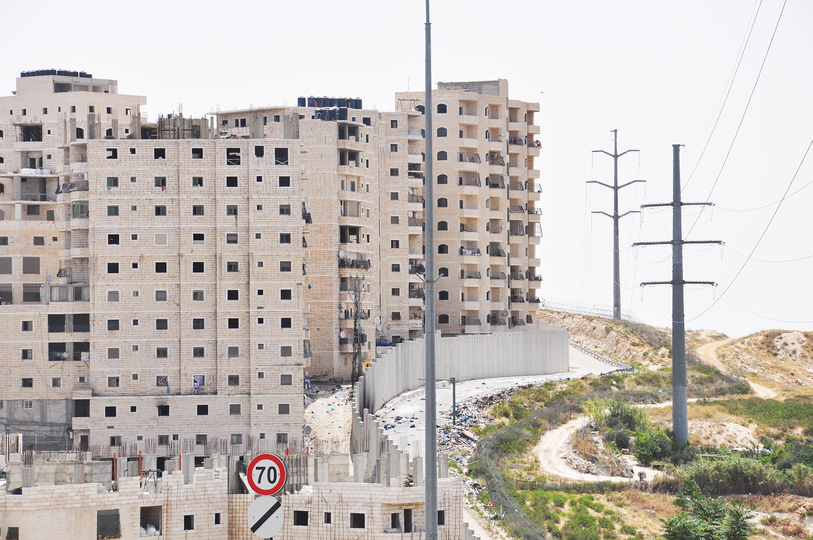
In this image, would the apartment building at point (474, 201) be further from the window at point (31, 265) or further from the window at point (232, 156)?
the window at point (31, 265)

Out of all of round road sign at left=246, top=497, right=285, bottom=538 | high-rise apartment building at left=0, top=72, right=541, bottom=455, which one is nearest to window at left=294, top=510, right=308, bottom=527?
round road sign at left=246, top=497, right=285, bottom=538

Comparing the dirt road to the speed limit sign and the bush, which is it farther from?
the speed limit sign

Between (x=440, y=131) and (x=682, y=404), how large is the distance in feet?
126

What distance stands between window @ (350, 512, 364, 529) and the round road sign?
19381 millimetres

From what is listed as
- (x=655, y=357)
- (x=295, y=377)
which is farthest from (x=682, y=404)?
(x=655, y=357)

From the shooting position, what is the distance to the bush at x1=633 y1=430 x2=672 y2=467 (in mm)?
53781

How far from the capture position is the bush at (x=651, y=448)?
5378 centimetres

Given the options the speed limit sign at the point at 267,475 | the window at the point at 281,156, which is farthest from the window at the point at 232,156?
the speed limit sign at the point at 267,475

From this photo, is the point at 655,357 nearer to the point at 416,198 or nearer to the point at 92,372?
the point at 416,198

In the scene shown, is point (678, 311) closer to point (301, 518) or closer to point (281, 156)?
point (281, 156)

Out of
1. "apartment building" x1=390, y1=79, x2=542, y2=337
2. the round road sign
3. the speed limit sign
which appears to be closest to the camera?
the round road sign

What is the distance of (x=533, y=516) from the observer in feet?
143

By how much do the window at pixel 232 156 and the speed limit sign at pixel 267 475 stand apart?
41.9 m

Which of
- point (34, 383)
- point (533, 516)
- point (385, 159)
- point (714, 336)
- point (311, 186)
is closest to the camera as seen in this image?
point (533, 516)
